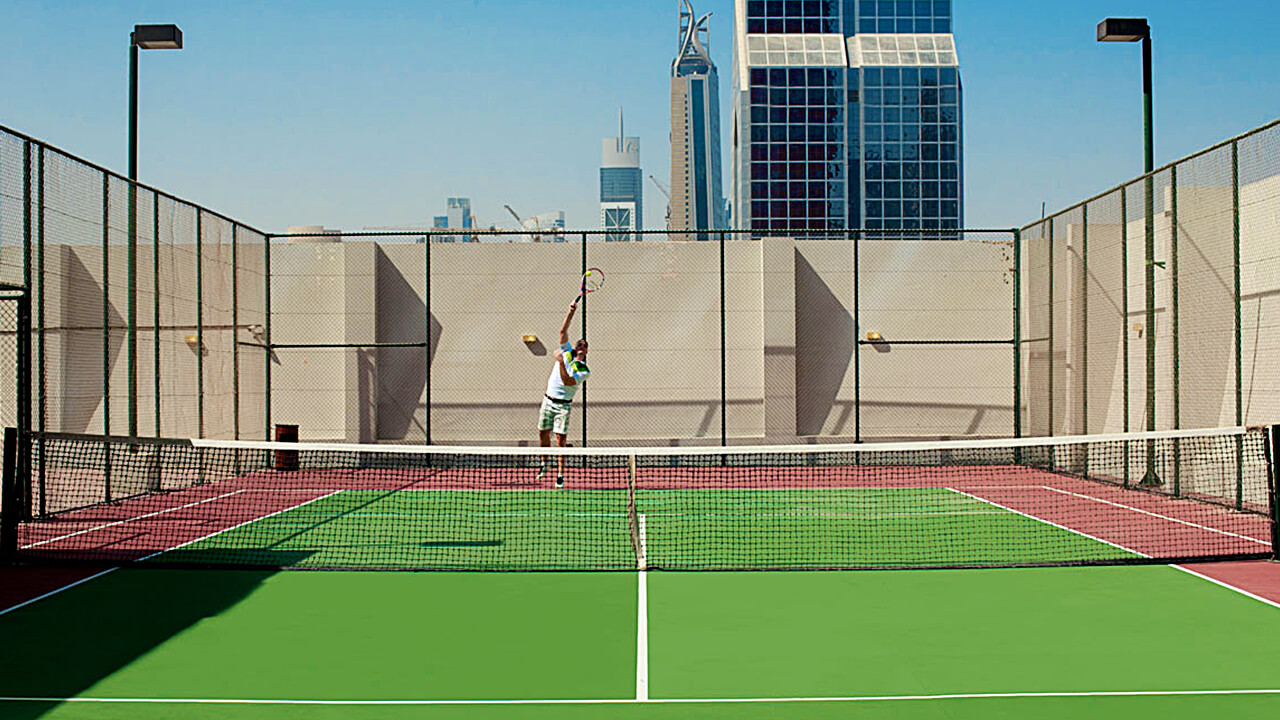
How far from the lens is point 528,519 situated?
1157cm

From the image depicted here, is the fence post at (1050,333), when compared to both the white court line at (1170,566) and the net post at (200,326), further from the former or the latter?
the net post at (200,326)

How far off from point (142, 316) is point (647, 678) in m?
9.48

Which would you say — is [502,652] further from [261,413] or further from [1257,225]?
[261,413]

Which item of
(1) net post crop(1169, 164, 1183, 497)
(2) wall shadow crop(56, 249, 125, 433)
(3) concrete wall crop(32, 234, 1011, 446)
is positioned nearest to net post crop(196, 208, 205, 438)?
(2) wall shadow crop(56, 249, 125, 433)

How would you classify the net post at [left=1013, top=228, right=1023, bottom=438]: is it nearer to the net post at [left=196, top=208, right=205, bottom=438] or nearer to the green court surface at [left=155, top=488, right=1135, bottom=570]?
the green court surface at [left=155, top=488, right=1135, bottom=570]

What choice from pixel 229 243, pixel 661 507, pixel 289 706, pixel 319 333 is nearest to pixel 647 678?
pixel 289 706

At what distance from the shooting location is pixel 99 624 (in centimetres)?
666

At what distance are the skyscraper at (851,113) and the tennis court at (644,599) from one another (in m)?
61.6

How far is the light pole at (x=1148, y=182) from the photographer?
42.6ft

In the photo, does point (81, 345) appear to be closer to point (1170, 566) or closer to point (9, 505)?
point (9, 505)

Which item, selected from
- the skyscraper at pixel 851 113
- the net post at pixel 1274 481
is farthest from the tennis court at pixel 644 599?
the skyscraper at pixel 851 113

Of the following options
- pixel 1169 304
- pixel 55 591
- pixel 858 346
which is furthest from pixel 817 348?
pixel 55 591

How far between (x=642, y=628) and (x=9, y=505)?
5157 mm

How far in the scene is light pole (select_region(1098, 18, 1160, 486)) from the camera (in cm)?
1298
